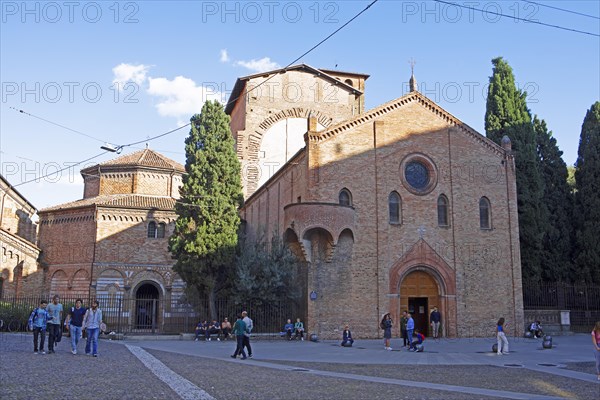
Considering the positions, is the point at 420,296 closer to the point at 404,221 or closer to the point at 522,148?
the point at 404,221

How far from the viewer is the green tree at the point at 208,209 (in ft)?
83.6

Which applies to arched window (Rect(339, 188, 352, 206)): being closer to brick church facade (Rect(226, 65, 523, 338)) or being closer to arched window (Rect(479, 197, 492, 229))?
brick church facade (Rect(226, 65, 523, 338))

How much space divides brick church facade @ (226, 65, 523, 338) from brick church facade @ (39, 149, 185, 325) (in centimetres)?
1114

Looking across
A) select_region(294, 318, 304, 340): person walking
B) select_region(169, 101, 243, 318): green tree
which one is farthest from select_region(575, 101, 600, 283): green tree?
select_region(169, 101, 243, 318): green tree

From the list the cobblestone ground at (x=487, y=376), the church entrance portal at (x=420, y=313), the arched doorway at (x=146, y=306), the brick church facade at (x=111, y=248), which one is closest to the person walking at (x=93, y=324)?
the cobblestone ground at (x=487, y=376)

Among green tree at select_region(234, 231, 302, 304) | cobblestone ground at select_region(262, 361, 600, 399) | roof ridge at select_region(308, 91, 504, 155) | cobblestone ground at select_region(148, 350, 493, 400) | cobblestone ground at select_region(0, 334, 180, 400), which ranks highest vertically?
roof ridge at select_region(308, 91, 504, 155)

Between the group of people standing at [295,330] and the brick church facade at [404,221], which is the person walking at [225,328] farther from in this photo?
the brick church facade at [404,221]

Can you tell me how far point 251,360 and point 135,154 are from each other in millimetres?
29192

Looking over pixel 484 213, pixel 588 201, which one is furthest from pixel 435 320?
pixel 588 201

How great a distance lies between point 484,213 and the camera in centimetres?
2681

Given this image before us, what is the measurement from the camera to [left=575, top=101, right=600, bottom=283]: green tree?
30.5m

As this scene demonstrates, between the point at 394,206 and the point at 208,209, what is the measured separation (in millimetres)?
8904

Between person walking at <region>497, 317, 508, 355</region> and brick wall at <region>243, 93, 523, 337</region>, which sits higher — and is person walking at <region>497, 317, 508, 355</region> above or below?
below

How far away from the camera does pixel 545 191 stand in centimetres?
3306
